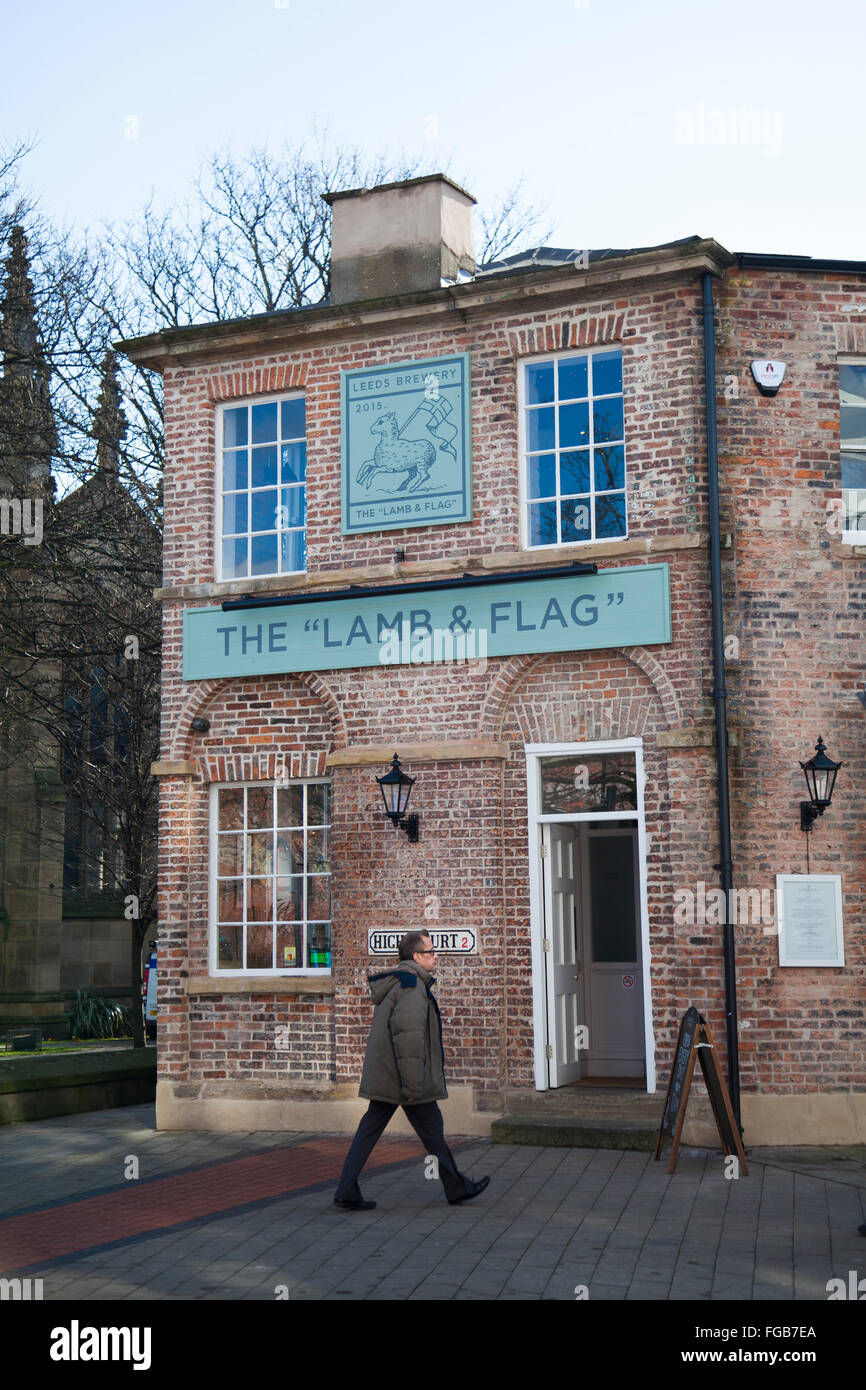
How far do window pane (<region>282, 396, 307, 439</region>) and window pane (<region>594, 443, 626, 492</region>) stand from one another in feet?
9.83

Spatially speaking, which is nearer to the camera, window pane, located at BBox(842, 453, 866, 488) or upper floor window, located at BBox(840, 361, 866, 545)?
upper floor window, located at BBox(840, 361, 866, 545)


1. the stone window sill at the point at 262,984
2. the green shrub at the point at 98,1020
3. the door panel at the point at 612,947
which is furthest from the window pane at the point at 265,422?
the green shrub at the point at 98,1020

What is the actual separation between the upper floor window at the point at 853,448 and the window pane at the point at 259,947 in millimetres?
6121

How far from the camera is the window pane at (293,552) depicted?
1364 cm

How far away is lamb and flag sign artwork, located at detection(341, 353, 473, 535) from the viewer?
12883mm

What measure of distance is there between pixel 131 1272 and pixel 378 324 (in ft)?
28.0

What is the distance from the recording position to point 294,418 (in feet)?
45.6

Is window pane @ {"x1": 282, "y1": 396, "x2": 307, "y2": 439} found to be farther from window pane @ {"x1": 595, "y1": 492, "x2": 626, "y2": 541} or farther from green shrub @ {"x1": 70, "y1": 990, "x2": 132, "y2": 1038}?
green shrub @ {"x1": 70, "y1": 990, "x2": 132, "y2": 1038}

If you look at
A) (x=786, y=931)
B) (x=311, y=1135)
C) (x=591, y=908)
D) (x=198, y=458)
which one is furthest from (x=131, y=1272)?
(x=198, y=458)

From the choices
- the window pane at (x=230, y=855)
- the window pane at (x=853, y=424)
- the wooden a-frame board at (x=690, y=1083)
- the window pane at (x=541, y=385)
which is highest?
the window pane at (x=541, y=385)

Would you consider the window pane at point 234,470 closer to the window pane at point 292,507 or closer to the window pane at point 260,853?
the window pane at point 292,507

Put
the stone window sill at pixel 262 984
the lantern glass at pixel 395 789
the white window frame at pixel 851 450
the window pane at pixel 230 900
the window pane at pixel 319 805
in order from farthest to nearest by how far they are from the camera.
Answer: the window pane at pixel 230 900, the window pane at pixel 319 805, the stone window sill at pixel 262 984, the lantern glass at pixel 395 789, the white window frame at pixel 851 450

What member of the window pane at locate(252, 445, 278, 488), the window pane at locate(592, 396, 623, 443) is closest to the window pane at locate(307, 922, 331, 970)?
the window pane at locate(252, 445, 278, 488)

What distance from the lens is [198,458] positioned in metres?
14.0
